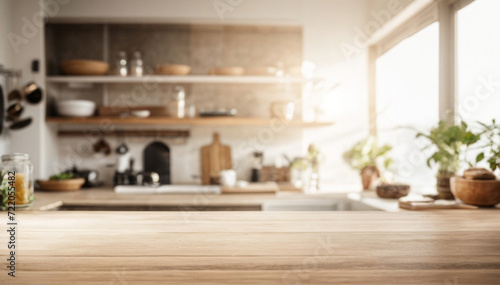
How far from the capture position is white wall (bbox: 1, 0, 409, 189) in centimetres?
394

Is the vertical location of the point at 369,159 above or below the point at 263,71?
below

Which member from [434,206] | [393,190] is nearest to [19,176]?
[434,206]

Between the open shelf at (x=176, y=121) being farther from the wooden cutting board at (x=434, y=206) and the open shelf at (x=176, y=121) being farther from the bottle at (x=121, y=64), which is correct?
the wooden cutting board at (x=434, y=206)

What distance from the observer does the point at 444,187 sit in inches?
94.7

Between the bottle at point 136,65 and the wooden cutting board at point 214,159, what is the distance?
1.00 meters

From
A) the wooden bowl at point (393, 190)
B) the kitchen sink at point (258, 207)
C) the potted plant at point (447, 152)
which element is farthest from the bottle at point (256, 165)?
the potted plant at point (447, 152)

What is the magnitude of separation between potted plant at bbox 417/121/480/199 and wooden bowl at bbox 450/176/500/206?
0.97 ft

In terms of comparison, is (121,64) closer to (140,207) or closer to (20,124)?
(20,124)

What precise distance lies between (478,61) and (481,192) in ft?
3.59

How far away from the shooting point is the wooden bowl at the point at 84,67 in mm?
3756

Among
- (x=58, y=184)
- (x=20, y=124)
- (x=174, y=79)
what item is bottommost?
(x=58, y=184)

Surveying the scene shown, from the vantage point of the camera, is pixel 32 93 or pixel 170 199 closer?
pixel 170 199

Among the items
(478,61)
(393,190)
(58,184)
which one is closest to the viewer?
(478,61)

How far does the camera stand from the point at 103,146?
4094 millimetres
